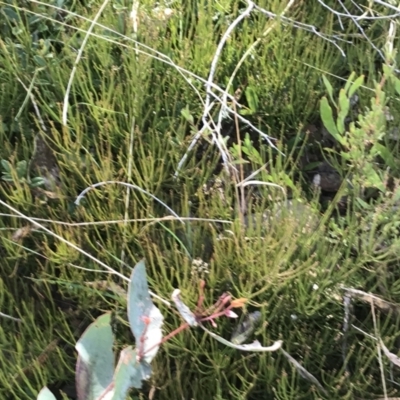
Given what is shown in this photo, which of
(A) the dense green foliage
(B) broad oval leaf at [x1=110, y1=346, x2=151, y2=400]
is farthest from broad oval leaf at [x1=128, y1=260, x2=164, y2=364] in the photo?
(A) the dense green foliage

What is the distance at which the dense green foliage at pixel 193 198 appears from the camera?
3.02ft

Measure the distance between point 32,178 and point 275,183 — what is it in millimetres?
512

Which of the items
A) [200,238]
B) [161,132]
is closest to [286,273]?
[200,238]

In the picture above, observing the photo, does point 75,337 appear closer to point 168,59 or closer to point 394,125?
point 168,59

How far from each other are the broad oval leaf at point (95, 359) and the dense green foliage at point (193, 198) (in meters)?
0.23

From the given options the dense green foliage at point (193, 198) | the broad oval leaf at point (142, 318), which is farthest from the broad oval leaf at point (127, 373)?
the dense green foliage at point (193, 198)

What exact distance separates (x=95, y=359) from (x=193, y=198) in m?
0.51

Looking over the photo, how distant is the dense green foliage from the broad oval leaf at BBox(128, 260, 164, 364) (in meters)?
0.25

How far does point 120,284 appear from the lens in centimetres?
100

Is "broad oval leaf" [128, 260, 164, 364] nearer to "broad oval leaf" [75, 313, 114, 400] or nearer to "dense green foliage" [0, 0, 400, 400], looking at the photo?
"broad oval leaf" [75, 313, 114, 400]

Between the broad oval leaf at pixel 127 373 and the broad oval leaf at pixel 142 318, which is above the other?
the broad oval leaf at pixel 142 318

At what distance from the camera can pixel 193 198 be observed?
1.11 metres

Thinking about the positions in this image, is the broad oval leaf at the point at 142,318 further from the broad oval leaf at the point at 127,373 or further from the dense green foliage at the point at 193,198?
the dense green foliage at the point at 193,198

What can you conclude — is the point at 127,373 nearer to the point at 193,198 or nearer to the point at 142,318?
the point at 142,318
